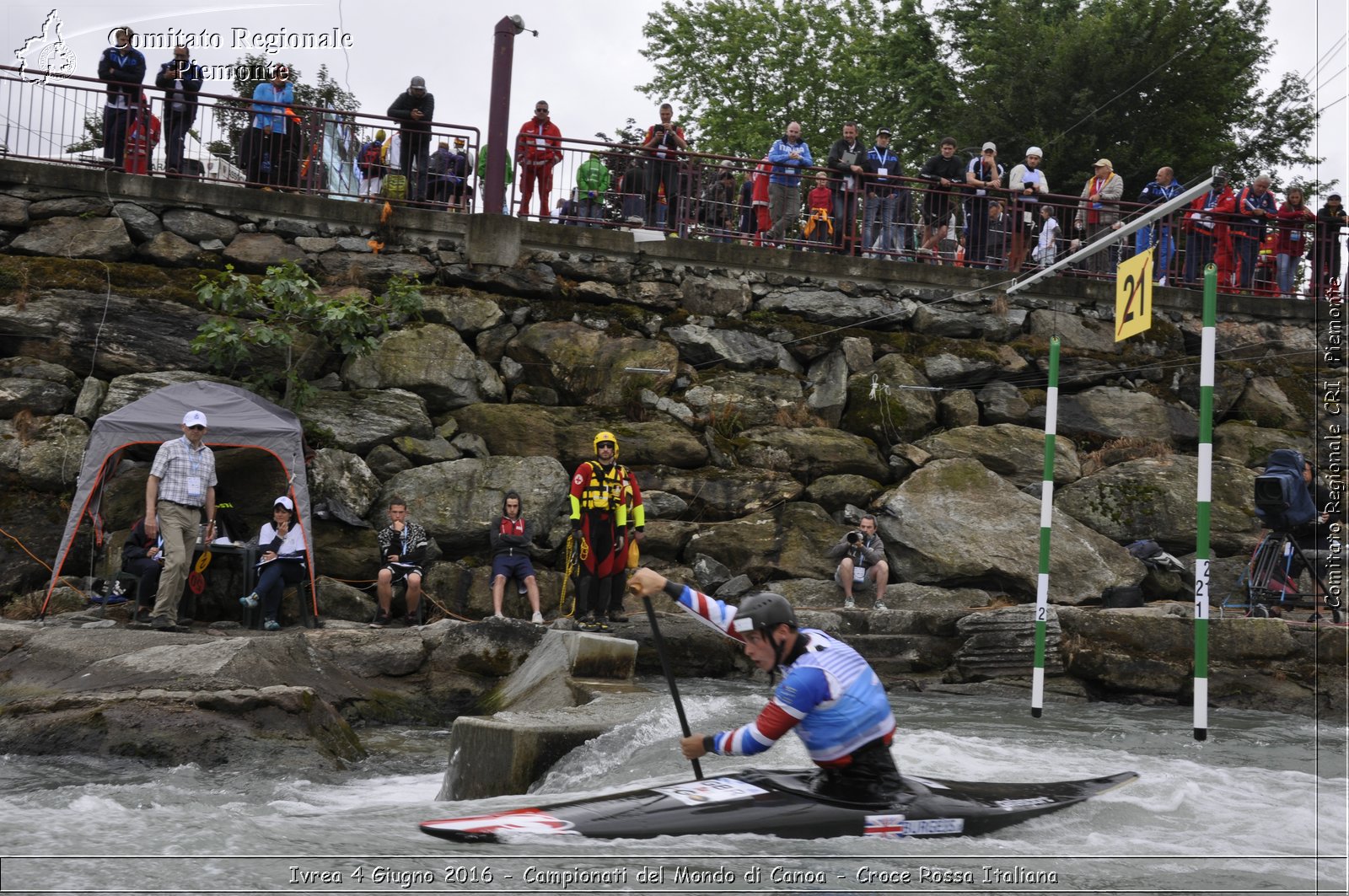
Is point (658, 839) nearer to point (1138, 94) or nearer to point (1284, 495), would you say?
point (1284, 495)

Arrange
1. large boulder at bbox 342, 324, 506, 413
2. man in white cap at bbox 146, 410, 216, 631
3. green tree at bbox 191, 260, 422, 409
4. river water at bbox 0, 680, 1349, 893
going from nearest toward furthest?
1. river water at bbox 0, 680, 1349, 893
2. man in white cap at bbox 146, 410, 216, 631
3. green tree at bbox 191, 260, 422, 409
4. large boulder at bbox 342, 324, 506, 413

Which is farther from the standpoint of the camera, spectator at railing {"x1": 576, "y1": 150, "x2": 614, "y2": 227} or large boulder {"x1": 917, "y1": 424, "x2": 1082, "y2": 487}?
spectator at railing {"x1": 576, "y1": 150, "x2": 614, "y2": 227}

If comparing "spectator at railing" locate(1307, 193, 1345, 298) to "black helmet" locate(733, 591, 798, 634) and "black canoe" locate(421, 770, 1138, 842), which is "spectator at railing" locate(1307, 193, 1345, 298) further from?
"black helmet" locate(733, 591, 798, 634)

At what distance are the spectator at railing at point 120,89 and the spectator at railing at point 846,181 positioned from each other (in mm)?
7910

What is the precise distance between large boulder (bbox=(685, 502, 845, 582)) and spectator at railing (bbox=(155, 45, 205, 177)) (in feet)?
23.0

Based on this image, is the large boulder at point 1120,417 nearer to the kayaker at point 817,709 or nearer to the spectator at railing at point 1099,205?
the spectator at railing at point 1099,205

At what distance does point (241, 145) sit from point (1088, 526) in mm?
10264

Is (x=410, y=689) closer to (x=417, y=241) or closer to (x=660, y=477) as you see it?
(x=660, y=477)

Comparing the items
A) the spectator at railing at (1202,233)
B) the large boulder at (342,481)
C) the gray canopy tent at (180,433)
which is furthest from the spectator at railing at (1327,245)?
the gray canopy tent at (180,433)

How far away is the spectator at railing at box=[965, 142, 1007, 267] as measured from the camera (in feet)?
50.3

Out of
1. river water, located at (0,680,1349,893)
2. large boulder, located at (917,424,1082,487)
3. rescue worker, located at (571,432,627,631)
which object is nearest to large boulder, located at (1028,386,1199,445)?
large boulder, located at (917,424,1082,487)

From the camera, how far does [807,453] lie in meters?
13.4

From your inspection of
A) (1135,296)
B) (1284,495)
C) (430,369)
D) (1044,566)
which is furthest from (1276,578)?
(430,369)

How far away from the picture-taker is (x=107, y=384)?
1183 centimetres
